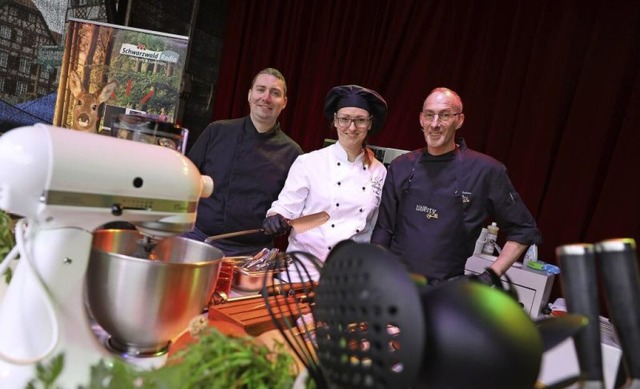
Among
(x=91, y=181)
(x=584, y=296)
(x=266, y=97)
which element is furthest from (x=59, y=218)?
(x=266, y=97)

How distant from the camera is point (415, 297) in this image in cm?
39

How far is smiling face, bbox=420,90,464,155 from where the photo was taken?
1.82 metres

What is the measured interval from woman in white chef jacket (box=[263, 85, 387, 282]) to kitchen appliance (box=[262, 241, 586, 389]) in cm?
140

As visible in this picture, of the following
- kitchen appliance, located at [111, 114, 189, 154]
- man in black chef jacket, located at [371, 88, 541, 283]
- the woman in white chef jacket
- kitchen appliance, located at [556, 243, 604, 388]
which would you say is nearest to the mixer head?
kitchen appliance, located at [111, 114, 189, 154]

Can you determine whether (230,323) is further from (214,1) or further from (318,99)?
(214,1)

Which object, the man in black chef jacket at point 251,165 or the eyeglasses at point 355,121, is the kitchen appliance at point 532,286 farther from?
the man in black chef jacket at point 251,165

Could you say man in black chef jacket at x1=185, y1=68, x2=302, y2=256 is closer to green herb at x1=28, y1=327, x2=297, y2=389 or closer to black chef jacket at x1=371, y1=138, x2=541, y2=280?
black chef jacket at x1=371, y1=138, x2=541, y2=280

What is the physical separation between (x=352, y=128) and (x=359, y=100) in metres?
0.12

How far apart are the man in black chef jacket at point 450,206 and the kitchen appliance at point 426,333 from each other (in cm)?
140

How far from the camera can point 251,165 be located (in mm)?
2176

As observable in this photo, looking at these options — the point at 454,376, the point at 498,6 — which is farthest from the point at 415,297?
the point at 498,6

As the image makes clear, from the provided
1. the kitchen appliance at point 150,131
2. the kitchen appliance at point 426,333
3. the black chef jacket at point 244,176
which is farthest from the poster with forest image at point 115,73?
the kitchen appliance at point 426,333

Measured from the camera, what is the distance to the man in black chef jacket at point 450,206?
1.81 meters

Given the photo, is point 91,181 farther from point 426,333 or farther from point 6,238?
point 426,333
